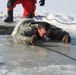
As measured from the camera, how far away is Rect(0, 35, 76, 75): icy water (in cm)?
389

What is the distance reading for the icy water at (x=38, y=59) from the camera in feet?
12.8

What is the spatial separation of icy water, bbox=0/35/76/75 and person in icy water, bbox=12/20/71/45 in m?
0.11

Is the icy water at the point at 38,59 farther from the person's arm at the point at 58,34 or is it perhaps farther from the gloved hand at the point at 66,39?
the person's arm at the point at 58,34

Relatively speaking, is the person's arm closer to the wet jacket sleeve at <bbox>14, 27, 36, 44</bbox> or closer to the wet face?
the wet face

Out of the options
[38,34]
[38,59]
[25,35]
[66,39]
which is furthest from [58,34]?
[38,59]

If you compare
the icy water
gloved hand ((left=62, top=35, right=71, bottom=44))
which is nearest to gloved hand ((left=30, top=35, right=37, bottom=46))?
the icy water

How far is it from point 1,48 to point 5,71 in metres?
1.50

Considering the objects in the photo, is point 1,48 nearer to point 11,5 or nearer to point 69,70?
point 69,70

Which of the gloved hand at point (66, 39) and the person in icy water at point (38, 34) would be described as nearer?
the person in icy water at point (38, 34)

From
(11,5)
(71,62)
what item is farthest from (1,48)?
(11,5)

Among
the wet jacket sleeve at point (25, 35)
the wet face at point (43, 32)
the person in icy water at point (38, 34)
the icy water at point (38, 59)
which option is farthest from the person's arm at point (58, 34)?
the wet jacket sleeve at point (25, 35)

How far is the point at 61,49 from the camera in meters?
5.35

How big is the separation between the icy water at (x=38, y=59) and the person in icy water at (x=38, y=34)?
115 millimetres

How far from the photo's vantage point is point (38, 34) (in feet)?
19.2
